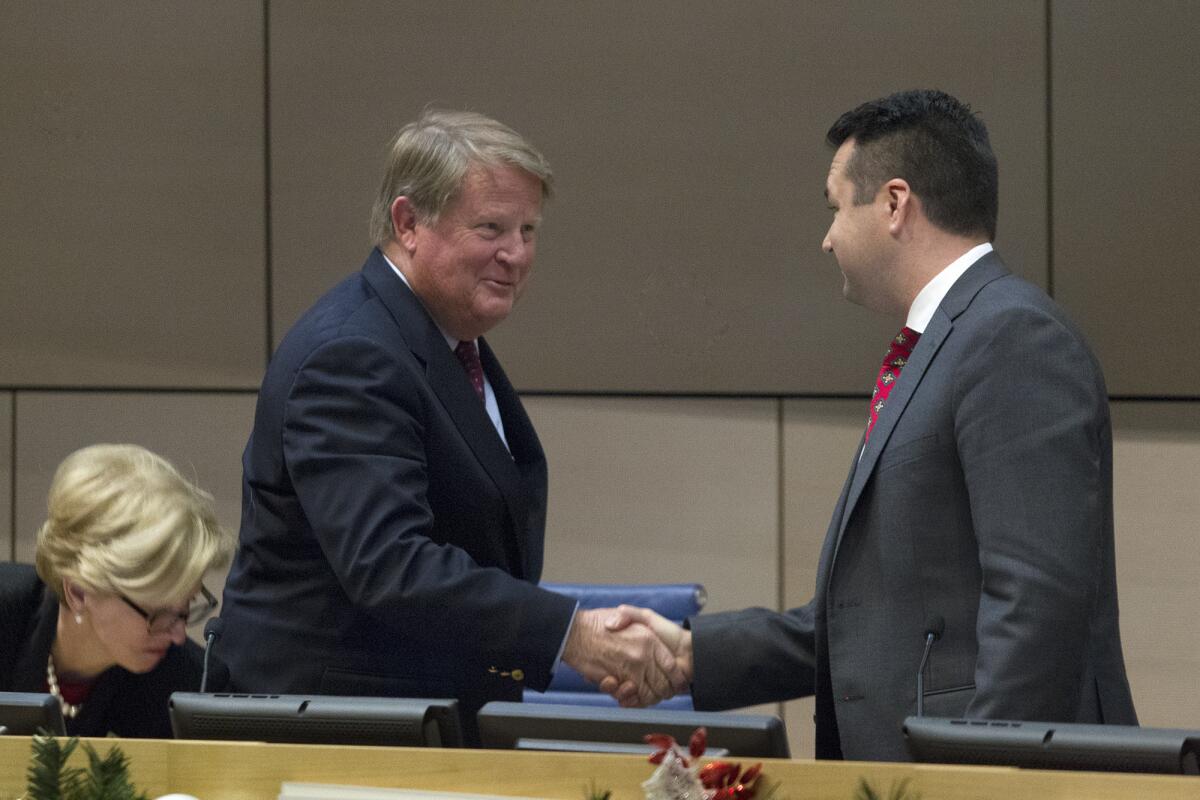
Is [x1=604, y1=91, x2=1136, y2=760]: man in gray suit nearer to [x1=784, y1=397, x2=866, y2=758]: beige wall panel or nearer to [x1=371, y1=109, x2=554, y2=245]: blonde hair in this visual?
[x1=371, y1=109, x2=554, y2=245]: blonde hair

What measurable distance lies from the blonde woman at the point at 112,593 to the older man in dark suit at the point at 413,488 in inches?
4.1

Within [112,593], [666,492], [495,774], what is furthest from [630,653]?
[666,492]

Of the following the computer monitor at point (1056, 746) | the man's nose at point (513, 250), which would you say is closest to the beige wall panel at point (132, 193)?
the man's nose at point (513, 250)

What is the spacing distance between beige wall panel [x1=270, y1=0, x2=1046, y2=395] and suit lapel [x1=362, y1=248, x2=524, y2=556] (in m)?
1.69

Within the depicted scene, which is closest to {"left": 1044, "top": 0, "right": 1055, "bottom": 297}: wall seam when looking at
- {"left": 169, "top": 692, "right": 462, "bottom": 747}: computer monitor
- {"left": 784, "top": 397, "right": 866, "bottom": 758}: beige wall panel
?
{"left": 784, "top": 397, "right": 866, "bottom": 758}: beige wall panel

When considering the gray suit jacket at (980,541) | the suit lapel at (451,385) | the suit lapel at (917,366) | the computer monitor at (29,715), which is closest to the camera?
the computer monitor at (29,715)

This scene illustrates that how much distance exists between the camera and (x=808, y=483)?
162 inches

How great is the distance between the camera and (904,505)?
2180 mm

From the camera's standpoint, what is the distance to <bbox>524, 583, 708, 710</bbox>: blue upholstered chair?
3318 millimetres

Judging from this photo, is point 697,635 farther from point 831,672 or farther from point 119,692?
point 119,692

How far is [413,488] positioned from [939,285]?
85cm

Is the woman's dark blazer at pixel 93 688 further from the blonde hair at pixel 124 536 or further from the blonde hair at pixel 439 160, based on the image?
the blonde hair at pixel 439 160

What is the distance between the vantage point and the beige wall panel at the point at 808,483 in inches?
160

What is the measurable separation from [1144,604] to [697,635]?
169 cm
